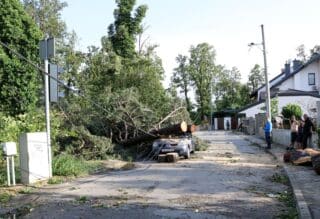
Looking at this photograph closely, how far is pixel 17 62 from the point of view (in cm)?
2108

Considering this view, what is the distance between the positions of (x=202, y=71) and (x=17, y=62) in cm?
7578

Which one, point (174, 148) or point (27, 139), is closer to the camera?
point (27, 139)

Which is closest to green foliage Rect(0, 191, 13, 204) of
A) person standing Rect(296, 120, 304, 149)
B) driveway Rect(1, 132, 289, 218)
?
driveway Rect(1, 132, 289, 218)

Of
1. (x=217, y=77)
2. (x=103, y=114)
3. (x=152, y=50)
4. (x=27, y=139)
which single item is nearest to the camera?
(x=27, y=139)

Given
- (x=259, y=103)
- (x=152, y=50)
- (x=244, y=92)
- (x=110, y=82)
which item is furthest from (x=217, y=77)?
(x=110, y=82)

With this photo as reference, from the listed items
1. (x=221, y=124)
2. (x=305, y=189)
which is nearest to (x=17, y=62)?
(x=305, y=189)

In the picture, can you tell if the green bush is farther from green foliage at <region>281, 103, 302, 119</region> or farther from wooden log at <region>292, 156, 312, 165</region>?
green foliage at <region>281, 103, 302, 119</region>

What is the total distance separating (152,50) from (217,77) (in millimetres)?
50554

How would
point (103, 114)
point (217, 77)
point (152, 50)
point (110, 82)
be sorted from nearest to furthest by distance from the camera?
point (103, 114), point (110, 82), point (152, 50), point (217, 77)

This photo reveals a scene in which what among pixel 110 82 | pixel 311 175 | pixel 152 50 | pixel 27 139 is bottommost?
pixel 311 175

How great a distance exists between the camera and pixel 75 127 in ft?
66.5

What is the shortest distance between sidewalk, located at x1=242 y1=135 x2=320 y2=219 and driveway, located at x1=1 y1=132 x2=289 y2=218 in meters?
0.37

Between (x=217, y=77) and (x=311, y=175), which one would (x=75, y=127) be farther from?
(x=217, y=77)

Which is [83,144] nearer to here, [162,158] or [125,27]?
[162,158]
